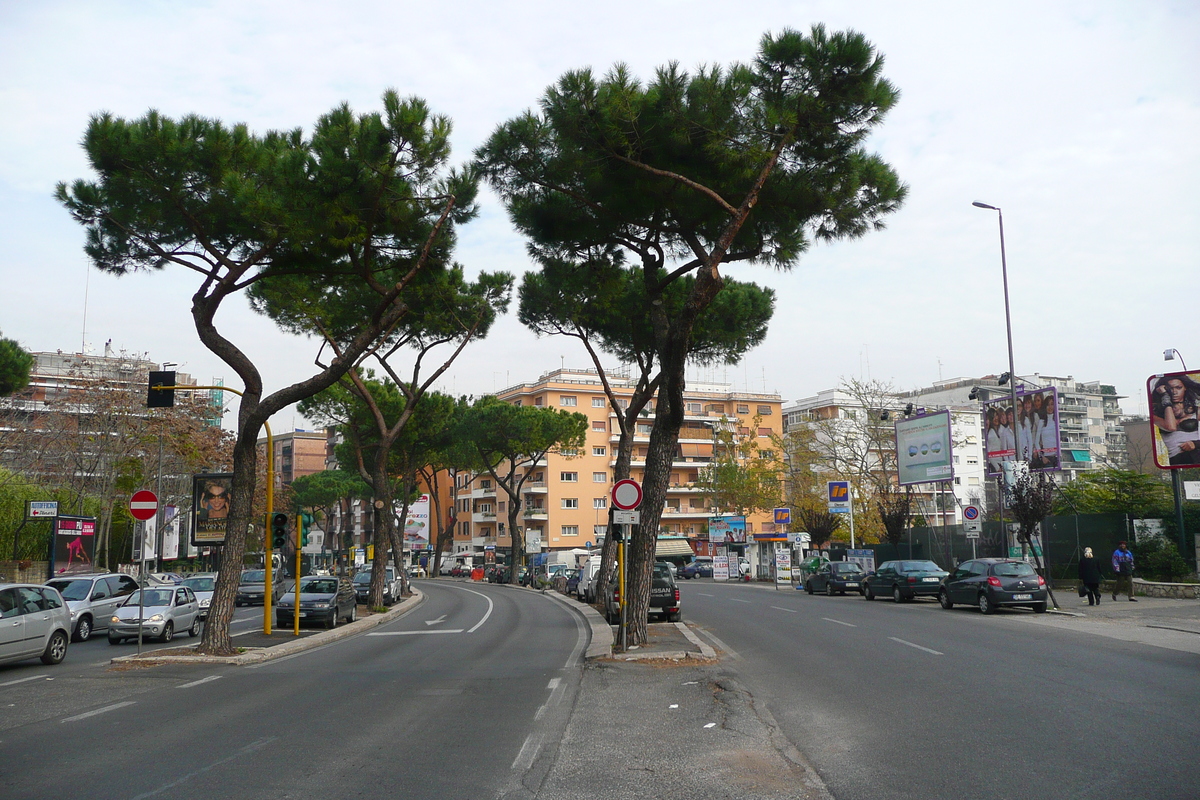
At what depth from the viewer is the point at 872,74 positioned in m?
14.4

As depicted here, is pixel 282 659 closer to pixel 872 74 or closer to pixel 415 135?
pixel 415 135

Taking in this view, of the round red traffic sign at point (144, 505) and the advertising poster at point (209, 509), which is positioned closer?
the round red traffic sign at point (144, 505)

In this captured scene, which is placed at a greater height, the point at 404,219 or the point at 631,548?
the point at 404,219

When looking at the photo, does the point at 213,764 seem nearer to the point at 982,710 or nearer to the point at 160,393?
the point at 982,710

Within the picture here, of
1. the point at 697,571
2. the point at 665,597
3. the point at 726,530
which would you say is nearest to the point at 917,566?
the point at 665,597

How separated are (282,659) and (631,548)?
22.3 ft

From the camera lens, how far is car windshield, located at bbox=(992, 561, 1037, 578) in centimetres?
2372

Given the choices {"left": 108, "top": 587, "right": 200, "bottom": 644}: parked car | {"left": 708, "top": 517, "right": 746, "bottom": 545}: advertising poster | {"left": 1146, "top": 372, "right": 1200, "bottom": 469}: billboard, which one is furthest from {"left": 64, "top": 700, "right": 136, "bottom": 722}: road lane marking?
{"left": 708, "top": 517, "right": 746, "bottom": 545}: advertising poster

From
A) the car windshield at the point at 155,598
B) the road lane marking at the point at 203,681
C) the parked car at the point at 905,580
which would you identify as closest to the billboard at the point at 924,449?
the parked car at the point at 905,580

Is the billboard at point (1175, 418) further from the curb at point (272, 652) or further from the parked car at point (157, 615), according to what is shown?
the parked car at point (157, 615)

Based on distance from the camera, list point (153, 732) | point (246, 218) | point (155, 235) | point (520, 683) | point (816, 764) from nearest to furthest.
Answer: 1. point (816, 764)
2. point (153, 732)
3. point (520, 683)
4. point (246, 218)
5. point (155, 235)

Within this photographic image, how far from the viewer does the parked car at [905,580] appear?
97.6 ft

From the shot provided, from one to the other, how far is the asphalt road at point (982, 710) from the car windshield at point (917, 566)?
38.9 feet

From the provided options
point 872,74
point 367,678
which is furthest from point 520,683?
point 872,74
